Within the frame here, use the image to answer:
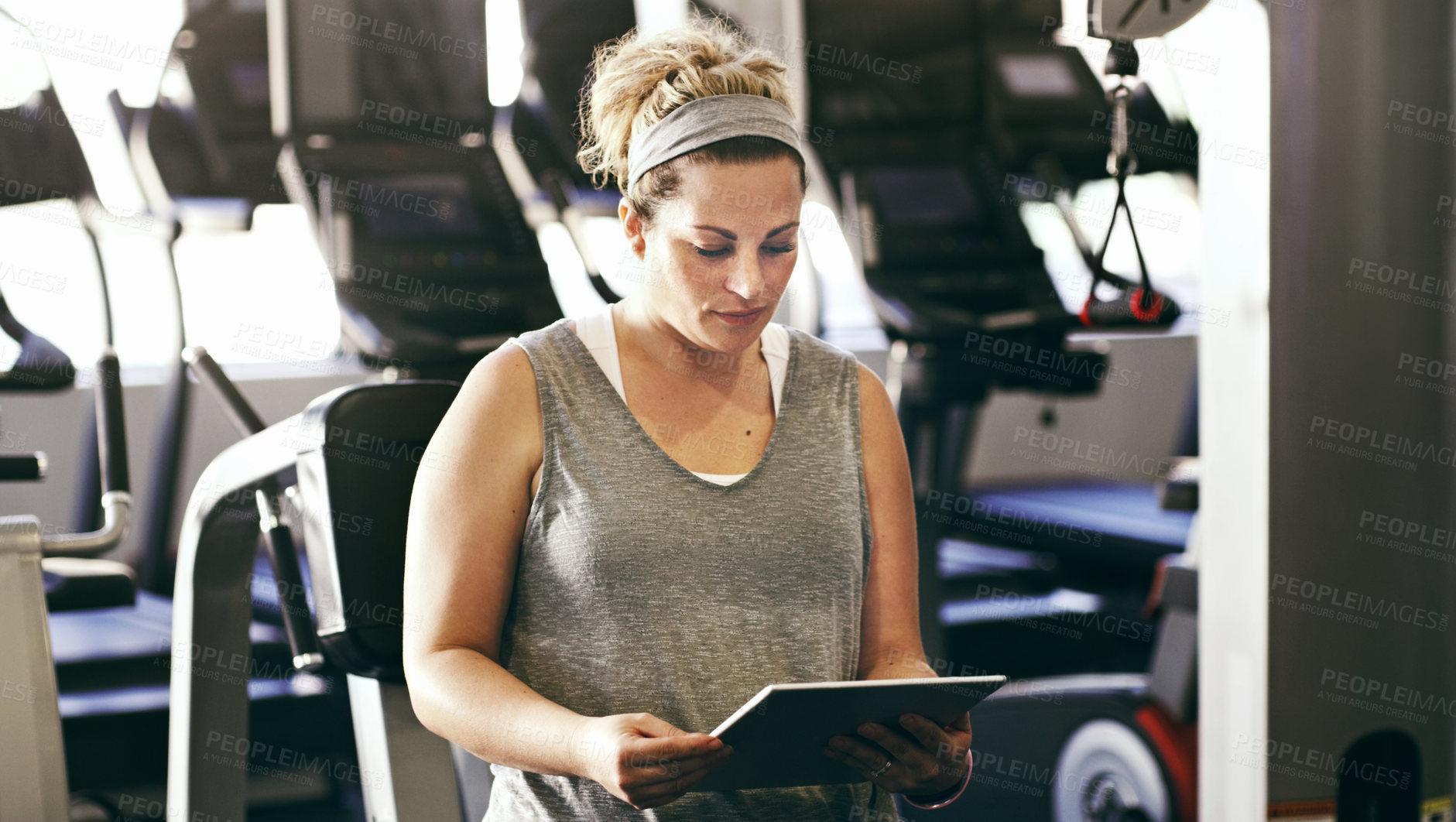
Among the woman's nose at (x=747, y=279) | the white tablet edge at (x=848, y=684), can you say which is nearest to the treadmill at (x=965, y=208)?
the woman's nose at (x=747, y=279)

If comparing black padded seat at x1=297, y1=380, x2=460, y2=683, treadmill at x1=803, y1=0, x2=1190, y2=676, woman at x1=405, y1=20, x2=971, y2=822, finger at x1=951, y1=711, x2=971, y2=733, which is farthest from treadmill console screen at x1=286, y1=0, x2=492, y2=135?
finger at x1=951, y1=711, x2=971, y2=733

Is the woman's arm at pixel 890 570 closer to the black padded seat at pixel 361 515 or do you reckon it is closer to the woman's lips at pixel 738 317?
the woman's lips at pixel 738 317

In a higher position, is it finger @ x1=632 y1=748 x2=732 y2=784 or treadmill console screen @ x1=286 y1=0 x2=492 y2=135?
treadmill console screen @ x1=286 y1=0 x2=492 y2=135

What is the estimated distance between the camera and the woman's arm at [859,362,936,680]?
51.2 inches

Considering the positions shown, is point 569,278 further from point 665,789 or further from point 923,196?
point 665,789

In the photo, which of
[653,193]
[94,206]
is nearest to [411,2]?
[94,206]

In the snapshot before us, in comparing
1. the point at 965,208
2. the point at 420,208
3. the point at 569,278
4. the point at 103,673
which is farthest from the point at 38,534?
the point at 569,278

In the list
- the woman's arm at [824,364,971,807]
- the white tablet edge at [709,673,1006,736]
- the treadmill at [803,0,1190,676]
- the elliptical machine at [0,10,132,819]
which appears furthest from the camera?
the treadmill at [803,0,1190,676]

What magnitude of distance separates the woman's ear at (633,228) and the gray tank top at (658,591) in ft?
0.41

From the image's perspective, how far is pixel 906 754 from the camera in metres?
1.09

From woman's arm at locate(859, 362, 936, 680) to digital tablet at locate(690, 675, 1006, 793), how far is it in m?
0.20

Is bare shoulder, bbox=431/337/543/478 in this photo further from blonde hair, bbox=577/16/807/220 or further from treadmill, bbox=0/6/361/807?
treadmill, bbox=0/6/361/807

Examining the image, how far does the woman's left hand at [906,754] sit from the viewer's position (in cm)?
106

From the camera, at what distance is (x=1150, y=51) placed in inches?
163
